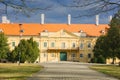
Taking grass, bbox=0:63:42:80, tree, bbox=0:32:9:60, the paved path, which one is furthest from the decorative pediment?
the paved path

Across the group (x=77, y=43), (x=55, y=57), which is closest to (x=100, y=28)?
(x=77, y=43)

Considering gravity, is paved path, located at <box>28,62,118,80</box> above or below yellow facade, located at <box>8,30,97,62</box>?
below

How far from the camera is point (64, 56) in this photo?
342ft

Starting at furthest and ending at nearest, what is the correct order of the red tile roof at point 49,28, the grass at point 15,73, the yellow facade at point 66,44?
1. the red tile roof at point 49,28
2. the yellow facade at point 66,44
3. the grass at point 15,73

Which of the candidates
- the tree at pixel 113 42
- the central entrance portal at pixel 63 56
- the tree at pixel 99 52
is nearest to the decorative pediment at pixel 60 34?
the central entrance portal at pixel 63 56

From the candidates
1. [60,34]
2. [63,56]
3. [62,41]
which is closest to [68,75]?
[63,56]

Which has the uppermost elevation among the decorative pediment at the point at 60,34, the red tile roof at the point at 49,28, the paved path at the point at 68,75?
the red tile roof at the point at 49,28

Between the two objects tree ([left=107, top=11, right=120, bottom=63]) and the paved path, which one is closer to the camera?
the paved path

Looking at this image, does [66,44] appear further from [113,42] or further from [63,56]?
[113,42]

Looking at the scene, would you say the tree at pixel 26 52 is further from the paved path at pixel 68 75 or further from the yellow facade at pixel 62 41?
the paved path at pixel 68 75

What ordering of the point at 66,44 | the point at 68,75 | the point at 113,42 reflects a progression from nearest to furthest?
the point at 68,75, the point at 113,42, the point at 66,44

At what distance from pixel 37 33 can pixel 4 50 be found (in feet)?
90.8

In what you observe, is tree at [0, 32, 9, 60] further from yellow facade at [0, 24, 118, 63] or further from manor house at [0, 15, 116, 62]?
yellow facade at [0, 24, 118, 63]

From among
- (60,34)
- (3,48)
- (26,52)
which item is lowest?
(26,52)
